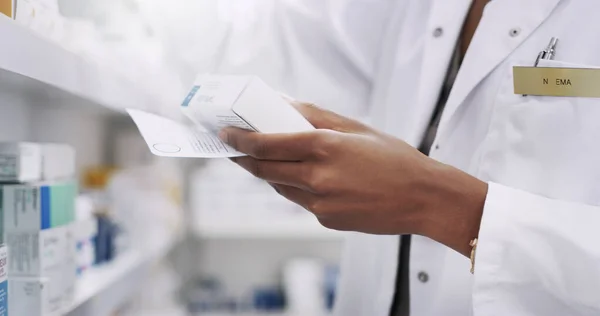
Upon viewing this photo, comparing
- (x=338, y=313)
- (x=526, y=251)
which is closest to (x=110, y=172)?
(x=338, y=313)

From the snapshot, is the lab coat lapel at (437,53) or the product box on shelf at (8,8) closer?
the product box on shelf at (8,8)

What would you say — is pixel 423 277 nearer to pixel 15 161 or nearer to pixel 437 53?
pixel 437 53

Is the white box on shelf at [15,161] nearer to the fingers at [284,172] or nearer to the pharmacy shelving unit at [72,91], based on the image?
the pharmacy shelving unit at [72,91]

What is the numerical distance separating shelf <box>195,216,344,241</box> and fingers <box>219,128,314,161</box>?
1405 mm

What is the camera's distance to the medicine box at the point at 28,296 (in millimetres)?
647

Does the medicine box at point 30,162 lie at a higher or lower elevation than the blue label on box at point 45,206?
higher

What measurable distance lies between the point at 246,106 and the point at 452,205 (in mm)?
243

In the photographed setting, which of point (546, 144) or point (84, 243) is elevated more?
point (546, 144)

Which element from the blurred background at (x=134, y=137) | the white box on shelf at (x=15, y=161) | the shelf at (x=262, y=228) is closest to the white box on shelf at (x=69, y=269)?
the blurred background at (x=134, y=137)

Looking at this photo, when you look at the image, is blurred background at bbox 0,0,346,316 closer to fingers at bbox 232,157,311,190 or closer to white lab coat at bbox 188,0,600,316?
white lab coat at bbox 188,0,600,316

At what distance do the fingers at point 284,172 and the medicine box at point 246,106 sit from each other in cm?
4

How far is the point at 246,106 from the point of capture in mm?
602

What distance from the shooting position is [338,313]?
101 cm

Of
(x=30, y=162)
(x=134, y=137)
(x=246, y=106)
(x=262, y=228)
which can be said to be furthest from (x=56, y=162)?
(x=262, y=228)
